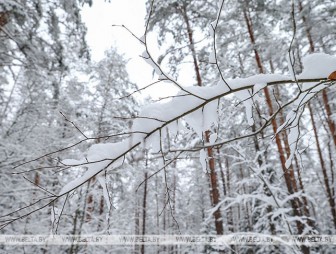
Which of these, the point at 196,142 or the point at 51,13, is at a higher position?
the point at 51,13

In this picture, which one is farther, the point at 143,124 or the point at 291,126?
the point at 291,126

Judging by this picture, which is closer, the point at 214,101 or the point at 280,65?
the point at 214,101

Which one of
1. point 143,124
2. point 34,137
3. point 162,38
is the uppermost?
point 162,38

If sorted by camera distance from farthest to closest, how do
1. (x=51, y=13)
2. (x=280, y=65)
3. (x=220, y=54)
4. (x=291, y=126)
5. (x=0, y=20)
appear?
(x=280, y=65), (x=220, y=54), (x=51, y=13), (x=0, y=20), (x=291, y=126)

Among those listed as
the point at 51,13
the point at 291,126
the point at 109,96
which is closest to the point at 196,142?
the point at 109,96

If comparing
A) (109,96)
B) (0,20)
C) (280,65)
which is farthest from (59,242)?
(280,65)

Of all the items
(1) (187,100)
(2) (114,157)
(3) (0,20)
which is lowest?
(2) (114,157)

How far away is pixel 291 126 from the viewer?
4.80 ft

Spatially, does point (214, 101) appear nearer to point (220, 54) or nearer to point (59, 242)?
point (59, 242)

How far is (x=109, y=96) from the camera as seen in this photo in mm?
7988

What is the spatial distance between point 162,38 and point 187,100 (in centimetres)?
850

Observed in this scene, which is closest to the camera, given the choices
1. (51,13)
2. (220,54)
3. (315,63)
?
(315,63)

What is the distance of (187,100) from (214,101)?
165 millimetres

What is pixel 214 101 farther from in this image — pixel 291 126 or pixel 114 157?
pixel 114 157
